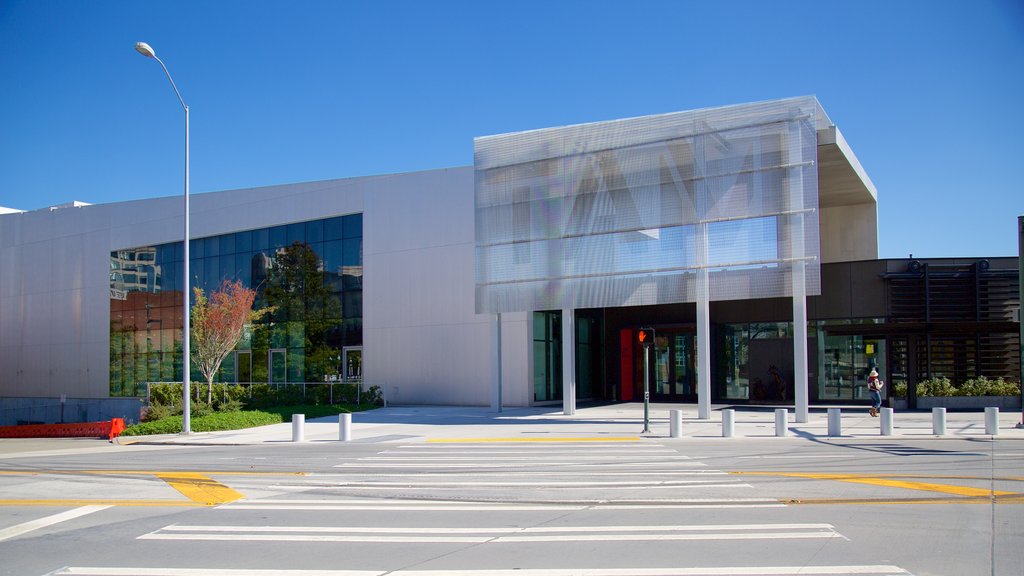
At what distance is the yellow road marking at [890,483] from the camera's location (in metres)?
11.8

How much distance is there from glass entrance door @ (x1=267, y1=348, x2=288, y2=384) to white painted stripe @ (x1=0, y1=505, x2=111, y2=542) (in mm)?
29430

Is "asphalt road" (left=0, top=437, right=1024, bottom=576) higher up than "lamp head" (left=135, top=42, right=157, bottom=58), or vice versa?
"lamp head" (left=135, top=42, right=157, bottom=58)

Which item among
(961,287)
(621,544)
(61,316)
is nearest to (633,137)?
Result: (961,287)

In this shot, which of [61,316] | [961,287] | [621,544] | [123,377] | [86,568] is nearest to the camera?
[86,568]

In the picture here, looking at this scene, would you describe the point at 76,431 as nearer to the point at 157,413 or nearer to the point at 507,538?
the point at 157,413

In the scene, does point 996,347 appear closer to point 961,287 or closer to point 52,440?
point 961,287

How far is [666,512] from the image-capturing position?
35.1 feet

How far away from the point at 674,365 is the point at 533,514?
1079 inches

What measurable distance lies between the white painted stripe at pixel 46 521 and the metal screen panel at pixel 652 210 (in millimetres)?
19747

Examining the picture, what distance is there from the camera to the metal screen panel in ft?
84.1

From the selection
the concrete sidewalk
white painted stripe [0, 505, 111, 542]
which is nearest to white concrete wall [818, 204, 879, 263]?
the concrete sidewalk

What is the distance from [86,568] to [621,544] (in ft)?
17.9

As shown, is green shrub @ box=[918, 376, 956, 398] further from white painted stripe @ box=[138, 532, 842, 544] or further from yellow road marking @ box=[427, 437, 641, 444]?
white painted stripe @ box=[138, 532, 842, 544]

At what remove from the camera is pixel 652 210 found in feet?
91.8
